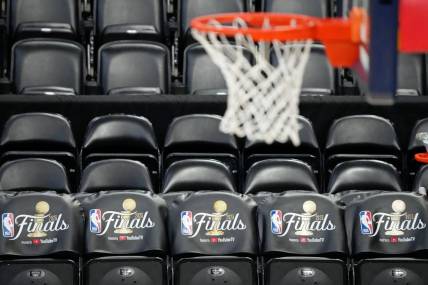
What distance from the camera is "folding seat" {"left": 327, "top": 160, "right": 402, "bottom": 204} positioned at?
8062 millimetres

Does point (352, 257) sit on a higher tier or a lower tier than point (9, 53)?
lower

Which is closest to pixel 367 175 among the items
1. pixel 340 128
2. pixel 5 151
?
pixel 340 128

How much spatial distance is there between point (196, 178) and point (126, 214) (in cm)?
81

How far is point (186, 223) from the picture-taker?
23.8ft

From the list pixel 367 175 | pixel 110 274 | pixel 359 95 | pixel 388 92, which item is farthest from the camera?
pixel 359 95

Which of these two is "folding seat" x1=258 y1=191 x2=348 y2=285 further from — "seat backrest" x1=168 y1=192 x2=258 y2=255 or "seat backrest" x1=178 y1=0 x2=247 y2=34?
"seat backrest" x1=178 y1=0 x2=247 y2=34

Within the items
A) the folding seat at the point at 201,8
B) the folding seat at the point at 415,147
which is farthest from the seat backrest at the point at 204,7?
the folding seat at the point at 415,147

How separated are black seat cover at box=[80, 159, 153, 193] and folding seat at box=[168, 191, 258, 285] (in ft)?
2.30

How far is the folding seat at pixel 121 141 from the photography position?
8406 mm

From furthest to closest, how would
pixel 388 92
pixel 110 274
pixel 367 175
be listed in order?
pixel 367 175
pixel 110 274
pixel 388 92

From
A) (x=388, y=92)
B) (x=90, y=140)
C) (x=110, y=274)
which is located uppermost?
(x=388, y=92)

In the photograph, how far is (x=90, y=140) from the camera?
8422 mm

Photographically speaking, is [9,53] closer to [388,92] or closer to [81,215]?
[81,215]

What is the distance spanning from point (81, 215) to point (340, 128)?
2231 mm
